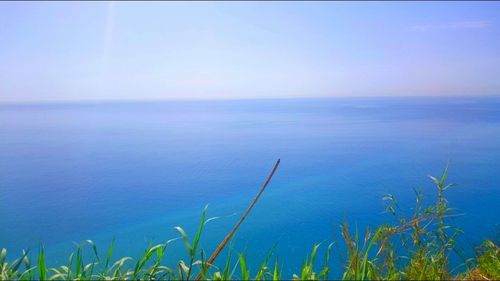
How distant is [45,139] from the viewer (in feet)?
50.8

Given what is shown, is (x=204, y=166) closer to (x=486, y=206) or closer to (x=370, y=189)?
(x=370, y=189)

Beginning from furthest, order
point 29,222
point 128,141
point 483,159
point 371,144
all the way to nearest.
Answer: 1. point 128,141
2. point 371,144
3. point 483,159
4. point 29,222

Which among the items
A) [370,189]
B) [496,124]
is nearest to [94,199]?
[370,189]

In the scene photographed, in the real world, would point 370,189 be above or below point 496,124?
below

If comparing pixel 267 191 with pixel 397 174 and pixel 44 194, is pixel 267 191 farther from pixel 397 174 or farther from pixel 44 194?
pixel 44 194

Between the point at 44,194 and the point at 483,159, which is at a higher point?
the point at 483,159

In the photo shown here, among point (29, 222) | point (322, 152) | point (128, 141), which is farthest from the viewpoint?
point (128, 141)

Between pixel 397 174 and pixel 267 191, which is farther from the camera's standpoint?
pixel 397 174

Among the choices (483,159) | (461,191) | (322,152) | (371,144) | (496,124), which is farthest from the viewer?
(496,124)

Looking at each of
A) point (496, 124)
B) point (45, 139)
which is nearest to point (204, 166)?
point (45, 139)

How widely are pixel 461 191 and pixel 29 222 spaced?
8152 mm

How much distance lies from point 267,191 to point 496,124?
14732mm

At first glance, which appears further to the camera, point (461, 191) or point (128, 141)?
point (128, 141)

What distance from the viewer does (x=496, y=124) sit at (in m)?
17.2
